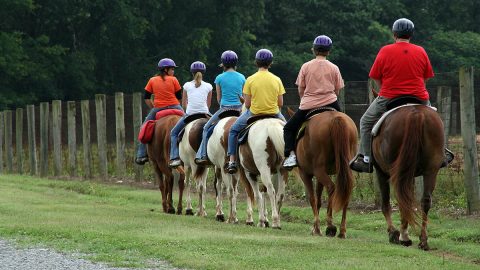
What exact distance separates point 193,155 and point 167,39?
1581 inches

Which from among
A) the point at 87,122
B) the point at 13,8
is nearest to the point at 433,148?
the point at 87,122

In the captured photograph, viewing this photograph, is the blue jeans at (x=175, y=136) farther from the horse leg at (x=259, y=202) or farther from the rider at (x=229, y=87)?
the horse leg at (x=259, y=202)

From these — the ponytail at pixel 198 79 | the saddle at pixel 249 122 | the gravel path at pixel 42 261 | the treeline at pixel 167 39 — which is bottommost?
the gravel path at pixel 42 261

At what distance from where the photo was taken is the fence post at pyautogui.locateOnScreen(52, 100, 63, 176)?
124 feet

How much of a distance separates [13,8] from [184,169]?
3626 centimetres

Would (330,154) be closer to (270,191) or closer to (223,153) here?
(270,191)

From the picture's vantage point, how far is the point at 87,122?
35188 mm

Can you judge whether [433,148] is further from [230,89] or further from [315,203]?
[230,89]

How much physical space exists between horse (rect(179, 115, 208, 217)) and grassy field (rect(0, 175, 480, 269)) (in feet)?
1.32

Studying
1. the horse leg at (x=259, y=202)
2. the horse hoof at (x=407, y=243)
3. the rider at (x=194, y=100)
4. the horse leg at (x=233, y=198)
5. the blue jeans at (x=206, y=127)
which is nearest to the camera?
Answer: the horse hoof at (x=407, y=243)

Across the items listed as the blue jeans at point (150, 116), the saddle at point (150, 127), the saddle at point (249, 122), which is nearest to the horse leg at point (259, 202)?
the saddle at point (249, 122)

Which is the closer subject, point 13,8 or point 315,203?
point 315,203

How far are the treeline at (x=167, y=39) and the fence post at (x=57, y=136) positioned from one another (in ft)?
55.2

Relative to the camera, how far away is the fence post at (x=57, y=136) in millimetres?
37844
